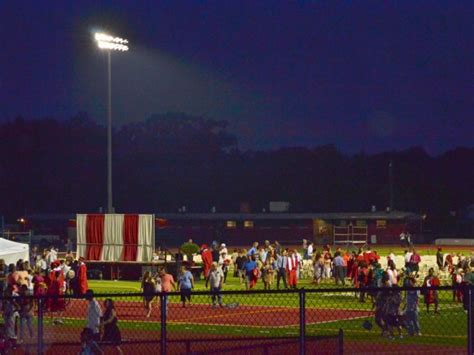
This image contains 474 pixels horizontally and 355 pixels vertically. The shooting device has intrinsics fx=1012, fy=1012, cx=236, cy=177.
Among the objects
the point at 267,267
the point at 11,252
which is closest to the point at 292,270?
the point at 267,267

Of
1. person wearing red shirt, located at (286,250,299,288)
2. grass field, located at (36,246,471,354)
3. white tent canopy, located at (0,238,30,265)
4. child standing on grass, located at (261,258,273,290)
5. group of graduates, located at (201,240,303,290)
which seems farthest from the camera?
person wearing red shirt, located at (286,250,299,288)

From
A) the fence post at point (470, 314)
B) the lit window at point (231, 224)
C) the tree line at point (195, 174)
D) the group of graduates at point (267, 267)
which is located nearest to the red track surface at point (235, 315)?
the group of graduates at point (267, 267)

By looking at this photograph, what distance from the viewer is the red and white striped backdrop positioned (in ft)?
162

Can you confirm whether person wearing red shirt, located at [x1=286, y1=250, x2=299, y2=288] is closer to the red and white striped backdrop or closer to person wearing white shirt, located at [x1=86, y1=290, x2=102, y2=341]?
the red and white striped backdrop

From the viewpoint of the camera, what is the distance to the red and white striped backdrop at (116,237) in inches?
1948

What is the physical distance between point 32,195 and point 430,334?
105 meters

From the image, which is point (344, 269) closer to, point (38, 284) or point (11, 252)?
point (11, 252)

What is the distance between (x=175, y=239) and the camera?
334ft

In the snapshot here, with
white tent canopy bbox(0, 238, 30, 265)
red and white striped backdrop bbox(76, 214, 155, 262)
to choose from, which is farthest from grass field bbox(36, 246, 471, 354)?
red and white striped backdrop bbox(76, 214, 155, 262)

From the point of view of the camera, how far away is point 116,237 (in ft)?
165

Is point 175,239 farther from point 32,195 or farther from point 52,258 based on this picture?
point 52,258

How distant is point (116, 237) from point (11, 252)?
42.0 ft

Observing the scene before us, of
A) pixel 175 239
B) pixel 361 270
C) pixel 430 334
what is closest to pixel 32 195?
pixel 175 239

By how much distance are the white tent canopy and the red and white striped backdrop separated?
421 inches
